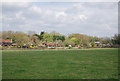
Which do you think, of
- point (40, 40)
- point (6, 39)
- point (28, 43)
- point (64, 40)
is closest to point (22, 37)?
point (28, 43)

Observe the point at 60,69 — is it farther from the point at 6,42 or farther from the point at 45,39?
the point at 45,39

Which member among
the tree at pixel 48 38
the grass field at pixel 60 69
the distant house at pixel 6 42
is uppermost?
the tree at pixel 48 38

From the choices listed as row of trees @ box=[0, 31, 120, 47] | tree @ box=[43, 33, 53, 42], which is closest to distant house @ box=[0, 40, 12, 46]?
row of trees @ box=[0, 31, 120, 47]

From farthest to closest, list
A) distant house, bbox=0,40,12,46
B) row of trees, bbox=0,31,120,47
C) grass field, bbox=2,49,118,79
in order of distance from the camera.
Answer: distant house, bbox=0,40,12,46 < row of trees, bbox=0,31,120,47 < grass field, bbox=2,49,118,79

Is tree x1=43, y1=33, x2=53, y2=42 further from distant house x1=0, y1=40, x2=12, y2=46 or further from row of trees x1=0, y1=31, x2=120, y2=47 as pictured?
distant house x1=0, y1=40, x2=12, y2=46

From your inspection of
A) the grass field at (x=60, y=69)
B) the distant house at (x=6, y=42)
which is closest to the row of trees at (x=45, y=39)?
the distant house at (x=6, y=42)

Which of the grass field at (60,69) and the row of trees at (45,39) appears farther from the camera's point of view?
the row of trees at (45,39)

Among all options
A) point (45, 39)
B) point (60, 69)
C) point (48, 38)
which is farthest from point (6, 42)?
point (60, 69)

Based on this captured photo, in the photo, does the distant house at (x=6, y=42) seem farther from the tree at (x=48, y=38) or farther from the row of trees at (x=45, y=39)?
the tree at (x=48, y=38)

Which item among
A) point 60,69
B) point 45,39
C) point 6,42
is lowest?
point 60,69

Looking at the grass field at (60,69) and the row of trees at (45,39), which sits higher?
the row of trees at (45,39)

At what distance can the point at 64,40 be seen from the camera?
82188 millimetres

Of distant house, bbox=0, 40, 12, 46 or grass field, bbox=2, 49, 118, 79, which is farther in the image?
distant house, bbox=0, 40, 12, 46

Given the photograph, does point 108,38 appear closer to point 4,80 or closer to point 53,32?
point 53,32
